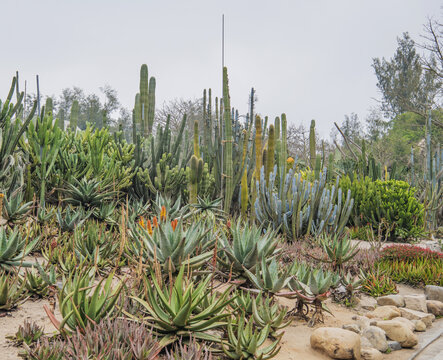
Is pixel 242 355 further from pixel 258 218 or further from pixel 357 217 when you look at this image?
pixel 357 217

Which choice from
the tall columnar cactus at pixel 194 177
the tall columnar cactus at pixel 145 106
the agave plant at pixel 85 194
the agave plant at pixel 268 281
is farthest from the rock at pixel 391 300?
the tall columnar cactus at pixel 145 106

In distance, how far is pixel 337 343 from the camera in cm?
336

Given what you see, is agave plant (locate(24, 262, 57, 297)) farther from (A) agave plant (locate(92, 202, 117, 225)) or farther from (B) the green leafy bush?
(B) the green leafy bush

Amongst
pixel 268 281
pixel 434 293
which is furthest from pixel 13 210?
pixel 434 293

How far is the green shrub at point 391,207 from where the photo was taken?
391 inches

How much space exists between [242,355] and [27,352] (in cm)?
140

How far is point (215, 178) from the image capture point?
9.11 meters

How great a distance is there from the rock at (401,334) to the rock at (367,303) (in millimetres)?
1036

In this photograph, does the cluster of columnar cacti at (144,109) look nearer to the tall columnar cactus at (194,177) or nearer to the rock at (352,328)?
the tall columnar cactus at (194,177)

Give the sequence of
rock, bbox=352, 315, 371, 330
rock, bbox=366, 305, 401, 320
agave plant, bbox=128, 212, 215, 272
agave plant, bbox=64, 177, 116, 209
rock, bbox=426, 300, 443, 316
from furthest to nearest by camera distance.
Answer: agave plant, bbox=64, 177, 116, 209, rock, bbox=426, 300, 443, 316, rock, bbox=366, 305, 401, 320, rock, bbox=352, 315, 371, 330, agave plant, bbox=128, 212, 215, 272

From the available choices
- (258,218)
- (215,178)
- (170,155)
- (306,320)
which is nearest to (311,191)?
(258,218)

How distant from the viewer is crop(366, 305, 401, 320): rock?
4.59 m

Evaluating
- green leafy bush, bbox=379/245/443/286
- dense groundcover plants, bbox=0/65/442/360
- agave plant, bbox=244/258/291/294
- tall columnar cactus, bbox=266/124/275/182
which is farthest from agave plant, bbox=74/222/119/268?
tall columnar cactus, bbox=266/124/275/182

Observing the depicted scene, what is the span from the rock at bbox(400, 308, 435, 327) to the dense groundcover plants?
63 cm
